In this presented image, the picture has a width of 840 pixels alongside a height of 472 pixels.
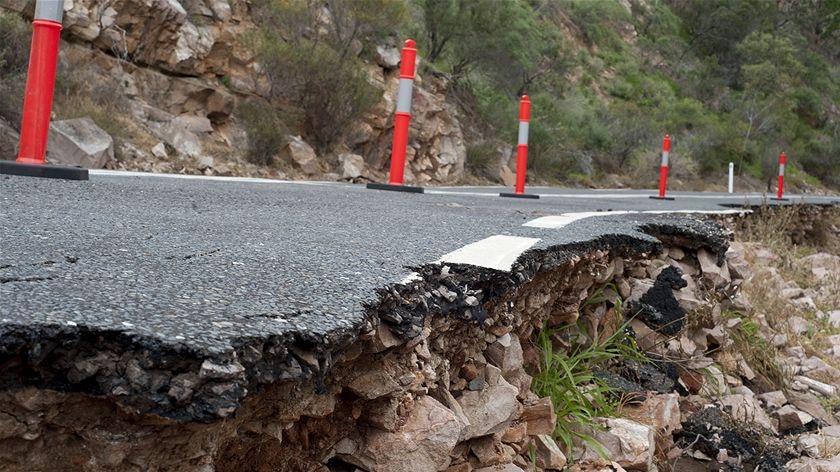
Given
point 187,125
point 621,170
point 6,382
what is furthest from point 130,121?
point 621,170

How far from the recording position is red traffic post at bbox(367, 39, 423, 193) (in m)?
8.58

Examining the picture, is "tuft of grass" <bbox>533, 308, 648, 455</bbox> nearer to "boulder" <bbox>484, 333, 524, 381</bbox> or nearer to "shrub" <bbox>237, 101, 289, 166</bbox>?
"boulder" <bbox>484, 333, 524, 381</bbox>

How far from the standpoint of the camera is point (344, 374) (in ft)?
7.23

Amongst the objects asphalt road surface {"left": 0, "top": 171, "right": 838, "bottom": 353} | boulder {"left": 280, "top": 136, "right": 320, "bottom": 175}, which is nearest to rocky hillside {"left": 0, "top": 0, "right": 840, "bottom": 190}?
boulder {"left": 280, "top": 136, "right": 320, "bottom": 175}

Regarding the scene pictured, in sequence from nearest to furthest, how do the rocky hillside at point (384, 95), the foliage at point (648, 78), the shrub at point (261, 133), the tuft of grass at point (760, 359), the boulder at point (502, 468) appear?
the boulder at point (502, 468), the tuft of grass at point (760, 359), the rocky hillside at point (384, 95), the shrub at point (261, 133), the foliage at point (648, 78)

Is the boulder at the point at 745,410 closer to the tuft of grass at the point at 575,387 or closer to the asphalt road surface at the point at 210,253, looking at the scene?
the tuft of grass at the point at 575,387

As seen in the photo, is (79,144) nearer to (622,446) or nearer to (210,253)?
(210,253)

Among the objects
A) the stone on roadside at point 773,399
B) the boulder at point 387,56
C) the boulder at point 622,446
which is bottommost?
the stone on roadside at point 773,399

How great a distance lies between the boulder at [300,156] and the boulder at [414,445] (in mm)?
11158

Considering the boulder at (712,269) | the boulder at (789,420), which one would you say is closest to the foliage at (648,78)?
the boulder at (712,269)

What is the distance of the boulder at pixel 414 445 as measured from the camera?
2324 millimetres

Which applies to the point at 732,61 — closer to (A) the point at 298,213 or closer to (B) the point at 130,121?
(B) the point at 130,121

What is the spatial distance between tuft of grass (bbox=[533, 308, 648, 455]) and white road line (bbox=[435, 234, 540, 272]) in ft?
1.45

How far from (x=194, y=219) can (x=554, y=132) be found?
1988cm
